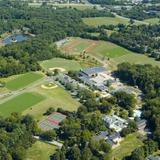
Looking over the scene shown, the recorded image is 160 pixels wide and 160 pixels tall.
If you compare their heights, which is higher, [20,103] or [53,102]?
[53,102]

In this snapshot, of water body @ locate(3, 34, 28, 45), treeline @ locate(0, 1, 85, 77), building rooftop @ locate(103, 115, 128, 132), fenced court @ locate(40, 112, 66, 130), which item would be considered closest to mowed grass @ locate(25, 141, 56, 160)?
fenced court @ locate(40, 112, 66, 130)

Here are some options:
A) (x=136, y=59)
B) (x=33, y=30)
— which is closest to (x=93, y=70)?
(x=136, y=59)

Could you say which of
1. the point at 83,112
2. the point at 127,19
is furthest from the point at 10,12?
the point at 83,112

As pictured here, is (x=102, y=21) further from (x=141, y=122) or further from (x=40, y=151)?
(x=40, y=151)

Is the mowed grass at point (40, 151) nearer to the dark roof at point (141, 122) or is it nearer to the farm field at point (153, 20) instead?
the dark roof at point (141, 122)

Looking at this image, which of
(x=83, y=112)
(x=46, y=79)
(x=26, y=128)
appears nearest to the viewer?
(x=26, y=128)

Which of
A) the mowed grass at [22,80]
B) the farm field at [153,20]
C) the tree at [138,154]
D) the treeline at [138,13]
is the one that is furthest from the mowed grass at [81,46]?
the tree at [138,154]

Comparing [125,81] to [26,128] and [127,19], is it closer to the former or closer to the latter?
[26,128]
